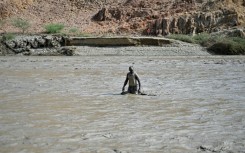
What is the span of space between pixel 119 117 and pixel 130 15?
42.0m

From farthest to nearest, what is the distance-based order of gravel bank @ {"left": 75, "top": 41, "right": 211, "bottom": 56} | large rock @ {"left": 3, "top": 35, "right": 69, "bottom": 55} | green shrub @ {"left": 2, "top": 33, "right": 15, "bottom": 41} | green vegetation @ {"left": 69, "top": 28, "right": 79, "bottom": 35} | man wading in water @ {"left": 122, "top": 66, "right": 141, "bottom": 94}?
green vegetation @ {"left": 69, "top": 28, "right": 79, "bottom": 35}
green shrub @ {"left": 2, "top": 33, "right": 15, "bottom": 41}
large rock @ {"left": 3, "top": 35, "right": 69, "bottom": 55}
gravel bank @ {"left": 75, "top": 41, "right": 211, "bottom": 56}
man wading in water @ {"left": 122, "top": 66, "right": 141, "bottom": 94}

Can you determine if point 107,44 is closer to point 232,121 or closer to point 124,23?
point 124,23

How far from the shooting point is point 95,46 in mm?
40062

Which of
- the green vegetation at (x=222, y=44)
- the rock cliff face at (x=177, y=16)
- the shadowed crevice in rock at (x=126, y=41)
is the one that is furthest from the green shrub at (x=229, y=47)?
the rock cliff face at (x=177, y=16)

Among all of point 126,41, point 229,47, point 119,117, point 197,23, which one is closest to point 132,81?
point 119,117

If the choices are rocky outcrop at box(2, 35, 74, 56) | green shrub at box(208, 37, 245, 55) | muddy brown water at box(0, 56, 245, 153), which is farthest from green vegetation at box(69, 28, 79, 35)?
muddy brown water at box(0, 56, 245, 153)

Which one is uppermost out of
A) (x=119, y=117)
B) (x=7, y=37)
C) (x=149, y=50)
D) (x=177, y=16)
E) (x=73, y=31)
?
(x=177, y=16)

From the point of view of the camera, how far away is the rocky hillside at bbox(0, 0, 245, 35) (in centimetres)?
4484

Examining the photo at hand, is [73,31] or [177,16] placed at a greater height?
[177,16]

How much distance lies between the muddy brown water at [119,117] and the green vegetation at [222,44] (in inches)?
776

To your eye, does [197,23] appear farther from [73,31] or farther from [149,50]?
[73,31]

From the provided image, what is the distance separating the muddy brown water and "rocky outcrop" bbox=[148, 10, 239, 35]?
2713cm

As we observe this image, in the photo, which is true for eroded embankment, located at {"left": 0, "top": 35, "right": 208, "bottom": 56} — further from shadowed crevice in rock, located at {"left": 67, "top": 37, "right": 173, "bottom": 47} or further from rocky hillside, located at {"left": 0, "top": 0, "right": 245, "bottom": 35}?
rocky hillside, located at {"left": 0, "top": 0, "right": 245, "bottom": 35}

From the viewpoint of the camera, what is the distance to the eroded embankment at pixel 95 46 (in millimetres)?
38375
